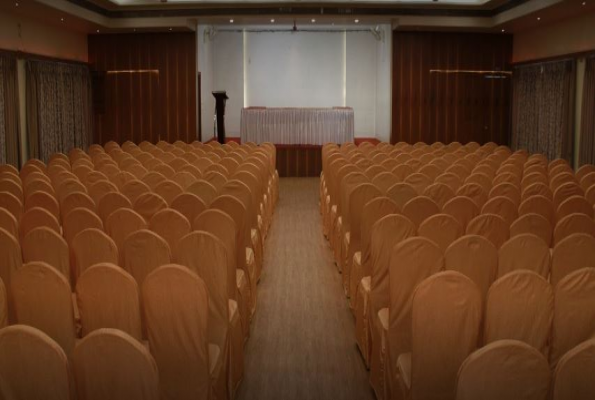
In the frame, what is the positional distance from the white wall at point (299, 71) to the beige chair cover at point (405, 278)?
19.4 m

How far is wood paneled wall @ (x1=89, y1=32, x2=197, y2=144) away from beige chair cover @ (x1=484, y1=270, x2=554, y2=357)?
17602 mm

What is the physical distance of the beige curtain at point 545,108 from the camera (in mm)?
16672

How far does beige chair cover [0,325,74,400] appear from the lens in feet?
8.95

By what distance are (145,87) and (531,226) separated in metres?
16.6

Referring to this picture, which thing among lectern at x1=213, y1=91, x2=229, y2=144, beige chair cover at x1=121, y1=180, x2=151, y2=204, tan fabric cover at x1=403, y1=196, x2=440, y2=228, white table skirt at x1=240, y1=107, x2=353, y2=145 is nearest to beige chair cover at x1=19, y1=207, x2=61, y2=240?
beige chair cover at x1=121, y1=180, x2=151, y2=204

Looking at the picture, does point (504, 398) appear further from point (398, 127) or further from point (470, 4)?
point (398, 127)

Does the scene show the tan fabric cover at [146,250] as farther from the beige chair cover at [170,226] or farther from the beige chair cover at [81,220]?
the beige chair cover at [81,220]

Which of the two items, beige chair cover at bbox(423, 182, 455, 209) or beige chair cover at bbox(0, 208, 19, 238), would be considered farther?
beige chair cover at bbox(423, 182, 455, 209)

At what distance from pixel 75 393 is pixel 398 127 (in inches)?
723

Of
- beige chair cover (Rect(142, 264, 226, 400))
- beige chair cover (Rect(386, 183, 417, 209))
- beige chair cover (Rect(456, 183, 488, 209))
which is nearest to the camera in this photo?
beige chair cover (Rect(142, 264, 226, 400))

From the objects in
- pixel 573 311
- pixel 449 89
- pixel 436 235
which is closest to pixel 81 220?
pixel 436 235

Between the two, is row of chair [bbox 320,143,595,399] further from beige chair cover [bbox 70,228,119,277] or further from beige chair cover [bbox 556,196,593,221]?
beige chair cover [bbox 70,228,119,277]

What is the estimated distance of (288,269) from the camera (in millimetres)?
8922

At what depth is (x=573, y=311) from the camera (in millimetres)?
3643
